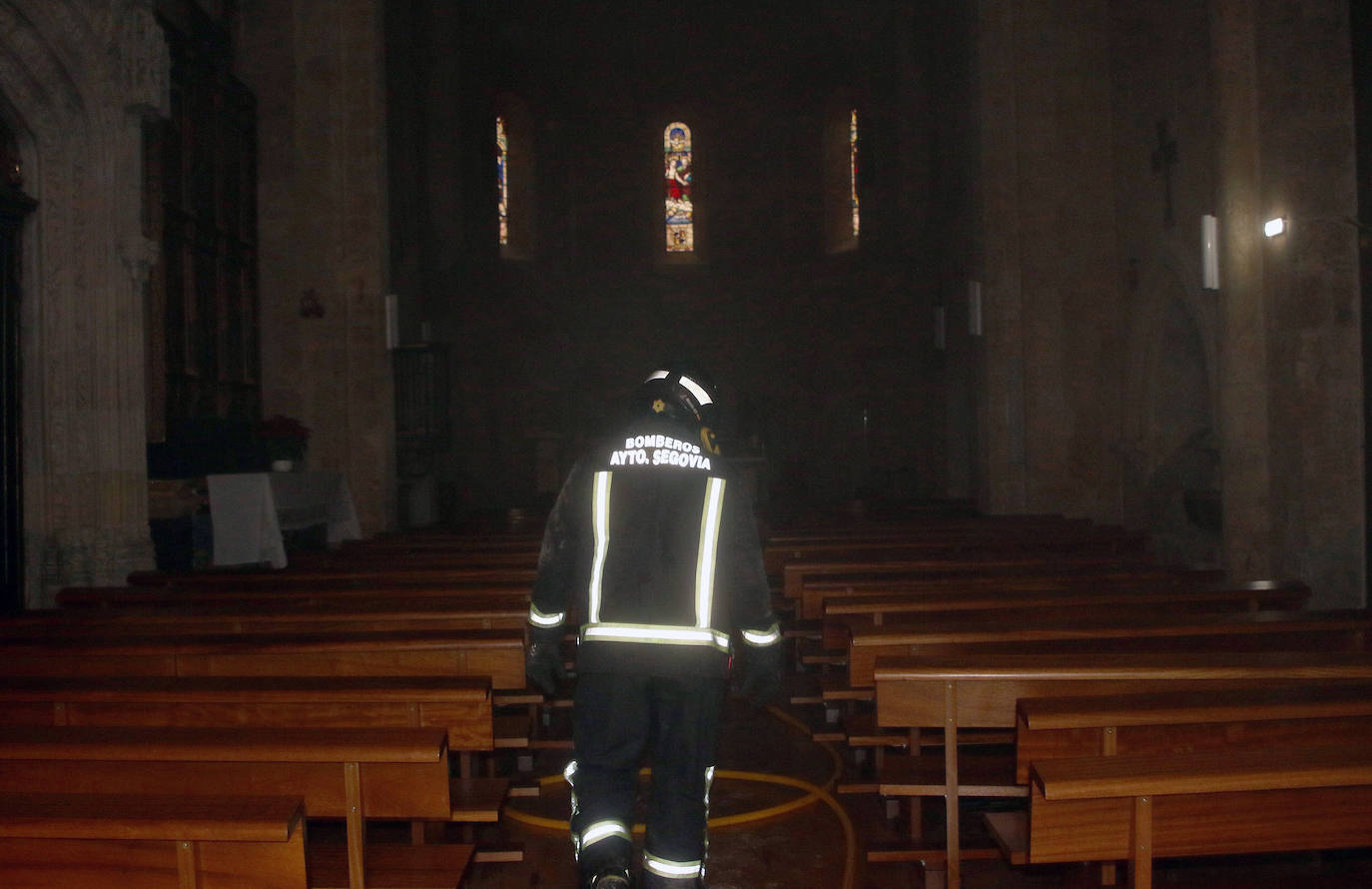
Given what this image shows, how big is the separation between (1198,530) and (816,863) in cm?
676

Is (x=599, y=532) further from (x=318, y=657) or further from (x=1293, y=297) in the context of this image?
(x=1293, y=297)

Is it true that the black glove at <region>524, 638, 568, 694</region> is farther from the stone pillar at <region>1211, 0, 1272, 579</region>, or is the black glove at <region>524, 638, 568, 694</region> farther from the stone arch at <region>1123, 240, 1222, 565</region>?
the stone arch at <region>1123, 240, 1222, 565</region>

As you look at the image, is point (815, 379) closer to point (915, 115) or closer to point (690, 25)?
point (915, 115)

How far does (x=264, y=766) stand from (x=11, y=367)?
6.29 meters

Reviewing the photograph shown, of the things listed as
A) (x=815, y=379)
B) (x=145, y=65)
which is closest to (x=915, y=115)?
(x=815, y=379)

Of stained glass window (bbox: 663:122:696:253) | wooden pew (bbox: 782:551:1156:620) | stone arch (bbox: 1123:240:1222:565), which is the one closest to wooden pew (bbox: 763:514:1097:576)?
wooden pew (bbox: 782:551:1156:620)

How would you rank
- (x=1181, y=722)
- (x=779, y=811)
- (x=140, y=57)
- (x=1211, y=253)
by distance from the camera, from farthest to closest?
(x=140, y=57), (x=1211, y=253), (x=779, y=811), (x=1181, y=722)

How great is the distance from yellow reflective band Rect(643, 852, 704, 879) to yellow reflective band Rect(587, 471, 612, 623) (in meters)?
0.71

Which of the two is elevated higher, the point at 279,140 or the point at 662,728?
the point at 279,140

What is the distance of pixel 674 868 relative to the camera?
3.28 meters

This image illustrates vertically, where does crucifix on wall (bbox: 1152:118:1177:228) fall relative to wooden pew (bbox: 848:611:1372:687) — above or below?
above

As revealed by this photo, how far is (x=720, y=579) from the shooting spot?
3.45m

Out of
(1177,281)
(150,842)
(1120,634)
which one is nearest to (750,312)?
(1177,281)

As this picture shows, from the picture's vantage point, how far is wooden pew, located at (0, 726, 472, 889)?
103 inches
